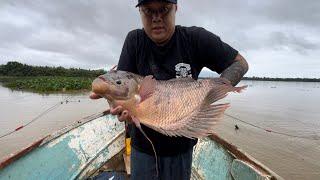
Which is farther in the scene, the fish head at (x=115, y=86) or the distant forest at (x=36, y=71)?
the distant forest at (x=36, y=71)

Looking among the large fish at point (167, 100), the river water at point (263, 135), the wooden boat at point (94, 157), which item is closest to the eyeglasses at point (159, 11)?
the large fish at point (167, 100)

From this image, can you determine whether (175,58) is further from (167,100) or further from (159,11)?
(167,100)

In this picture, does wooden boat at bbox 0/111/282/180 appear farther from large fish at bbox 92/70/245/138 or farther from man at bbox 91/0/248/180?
large fish at bbox 92/70/245/138

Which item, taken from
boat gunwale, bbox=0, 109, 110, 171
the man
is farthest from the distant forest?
the man

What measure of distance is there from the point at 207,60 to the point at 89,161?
3.99 metres

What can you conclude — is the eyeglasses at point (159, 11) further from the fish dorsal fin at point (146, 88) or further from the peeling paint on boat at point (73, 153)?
the peeling paint on boat at point (73, 153)

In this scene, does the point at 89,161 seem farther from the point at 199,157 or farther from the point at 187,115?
the point at 187,115

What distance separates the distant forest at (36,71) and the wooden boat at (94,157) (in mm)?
63502

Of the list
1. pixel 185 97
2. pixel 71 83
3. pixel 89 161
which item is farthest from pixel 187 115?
pixel 71 83

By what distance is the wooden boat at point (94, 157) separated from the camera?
14.6ft

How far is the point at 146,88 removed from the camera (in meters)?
2.19

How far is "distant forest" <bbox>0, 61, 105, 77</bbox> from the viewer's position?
7112 cm

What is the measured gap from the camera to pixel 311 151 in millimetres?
12617

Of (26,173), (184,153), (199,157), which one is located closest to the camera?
(184,153)
